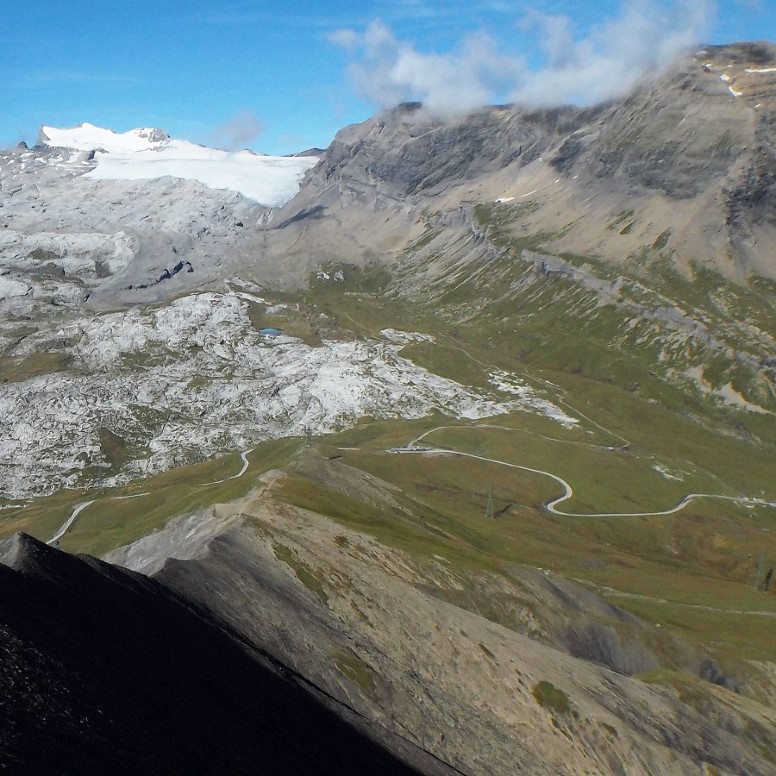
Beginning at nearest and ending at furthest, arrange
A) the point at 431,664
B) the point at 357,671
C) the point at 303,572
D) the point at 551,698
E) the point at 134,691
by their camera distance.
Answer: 1. the point at 134,691
2. the point at 357,671
3. the point at 431,664
4. the point at 551,698
5. the point at 303,572

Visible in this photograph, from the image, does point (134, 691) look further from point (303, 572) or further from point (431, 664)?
point (303, 572)

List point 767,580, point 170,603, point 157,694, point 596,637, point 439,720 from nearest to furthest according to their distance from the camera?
point 157,694
point 170,603
point 439,720
point 596,637
point 767,580

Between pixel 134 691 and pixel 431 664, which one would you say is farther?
pixel 431 664

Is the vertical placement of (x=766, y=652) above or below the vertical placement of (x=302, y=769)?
below

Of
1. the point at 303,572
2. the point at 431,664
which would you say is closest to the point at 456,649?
the point at 431,664

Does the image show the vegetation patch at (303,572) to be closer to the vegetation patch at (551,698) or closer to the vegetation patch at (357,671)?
the vegetation patch at (357,671)

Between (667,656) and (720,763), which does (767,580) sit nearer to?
(667,656)

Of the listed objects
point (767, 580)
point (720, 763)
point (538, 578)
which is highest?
point (538, 578)

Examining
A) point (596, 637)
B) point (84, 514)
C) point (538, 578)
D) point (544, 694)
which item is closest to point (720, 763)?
point (544, 694)

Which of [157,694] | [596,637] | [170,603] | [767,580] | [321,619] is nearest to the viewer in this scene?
[157,694]
